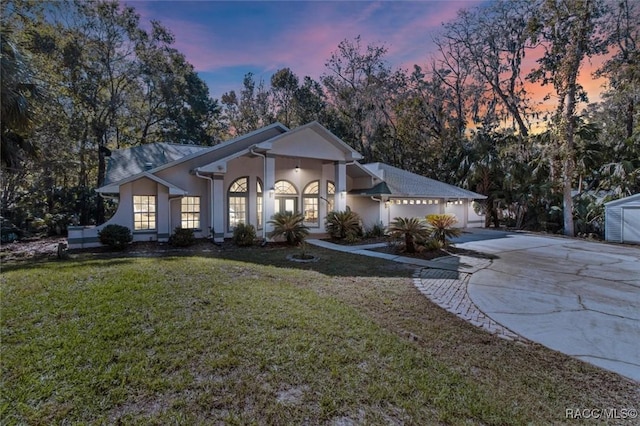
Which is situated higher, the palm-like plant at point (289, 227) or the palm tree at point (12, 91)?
the palm tree at point (12, 91)

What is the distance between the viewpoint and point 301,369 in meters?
3.49

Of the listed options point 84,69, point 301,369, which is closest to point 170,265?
point 301,369

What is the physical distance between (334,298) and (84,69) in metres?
22.4

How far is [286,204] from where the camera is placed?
15625 mm

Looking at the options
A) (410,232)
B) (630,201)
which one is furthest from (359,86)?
(410,232)

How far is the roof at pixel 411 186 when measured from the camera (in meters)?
17.4

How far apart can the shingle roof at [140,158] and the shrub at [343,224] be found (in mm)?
7729

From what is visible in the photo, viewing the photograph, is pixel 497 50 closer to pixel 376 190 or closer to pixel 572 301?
pixel 376 190

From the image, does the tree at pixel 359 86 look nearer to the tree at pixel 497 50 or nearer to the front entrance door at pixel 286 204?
the tree at pixel 497 50

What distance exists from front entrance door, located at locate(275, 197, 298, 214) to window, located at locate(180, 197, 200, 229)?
3.67 metres

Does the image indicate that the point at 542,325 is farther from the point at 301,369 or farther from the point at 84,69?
the point at 84,69

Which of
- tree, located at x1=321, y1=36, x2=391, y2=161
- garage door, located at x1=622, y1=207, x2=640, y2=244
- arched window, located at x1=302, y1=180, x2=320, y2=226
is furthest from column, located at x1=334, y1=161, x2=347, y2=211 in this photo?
tree, located at x1=321, y1=36, x2=391, y2=161

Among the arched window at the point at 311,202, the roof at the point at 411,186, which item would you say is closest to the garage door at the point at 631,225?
the roof at the point at 411,186

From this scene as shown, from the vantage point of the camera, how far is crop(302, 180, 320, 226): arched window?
16.0 meters
